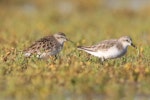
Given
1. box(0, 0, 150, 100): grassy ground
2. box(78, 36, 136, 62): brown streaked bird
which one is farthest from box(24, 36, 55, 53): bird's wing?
box(78, 36, 136, 62): brown streaked bird

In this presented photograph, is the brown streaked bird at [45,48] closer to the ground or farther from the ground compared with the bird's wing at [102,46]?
farther from the ground

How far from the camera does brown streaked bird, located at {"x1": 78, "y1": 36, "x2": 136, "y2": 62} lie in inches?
558

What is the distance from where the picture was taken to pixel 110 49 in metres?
14.3

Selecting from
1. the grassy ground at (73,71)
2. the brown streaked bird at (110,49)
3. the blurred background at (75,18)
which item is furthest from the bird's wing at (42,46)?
the blurred background at (75,18)

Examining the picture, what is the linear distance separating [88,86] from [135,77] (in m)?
1.29

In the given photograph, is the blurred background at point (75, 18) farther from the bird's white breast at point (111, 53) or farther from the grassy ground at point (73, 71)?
the bird's white breast at point (111, 53)

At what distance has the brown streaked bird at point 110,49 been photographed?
14172 millimetres

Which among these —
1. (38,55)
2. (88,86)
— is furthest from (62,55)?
(88,86)

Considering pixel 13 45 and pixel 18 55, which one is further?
pixel 13 45

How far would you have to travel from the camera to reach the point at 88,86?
11.6m

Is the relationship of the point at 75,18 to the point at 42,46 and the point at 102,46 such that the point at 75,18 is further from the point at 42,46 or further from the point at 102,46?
the point at 102,46

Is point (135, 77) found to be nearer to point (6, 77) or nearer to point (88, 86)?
point (88, 86)

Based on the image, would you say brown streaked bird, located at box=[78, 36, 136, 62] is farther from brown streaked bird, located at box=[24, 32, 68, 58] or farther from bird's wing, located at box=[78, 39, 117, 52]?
brown streaked bird, located at box=[24, 32, 68, 58]

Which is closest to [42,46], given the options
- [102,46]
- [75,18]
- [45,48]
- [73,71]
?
[45,48]
